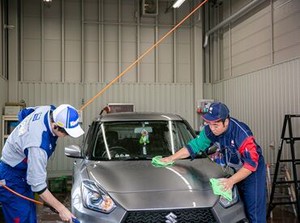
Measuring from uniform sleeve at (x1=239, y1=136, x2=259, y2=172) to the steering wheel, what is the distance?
4.70 ft

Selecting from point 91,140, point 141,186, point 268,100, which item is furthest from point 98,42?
point 141,186

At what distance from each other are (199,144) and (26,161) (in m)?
1.83

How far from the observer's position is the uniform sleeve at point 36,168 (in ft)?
8.59

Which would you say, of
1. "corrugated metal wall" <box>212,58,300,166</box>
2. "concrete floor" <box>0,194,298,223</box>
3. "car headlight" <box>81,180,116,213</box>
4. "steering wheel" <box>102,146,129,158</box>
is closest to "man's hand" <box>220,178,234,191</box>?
"car headlight" <box>81,180,116,213</box>

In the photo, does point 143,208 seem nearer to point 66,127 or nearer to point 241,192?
point 66,127

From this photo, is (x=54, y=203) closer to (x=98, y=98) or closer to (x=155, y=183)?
(x=155, y=183)

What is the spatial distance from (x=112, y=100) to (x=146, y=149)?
615cm

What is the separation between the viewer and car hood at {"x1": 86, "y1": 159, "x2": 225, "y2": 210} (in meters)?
2.96

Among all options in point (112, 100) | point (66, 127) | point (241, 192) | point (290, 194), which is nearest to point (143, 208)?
point (66, 127)

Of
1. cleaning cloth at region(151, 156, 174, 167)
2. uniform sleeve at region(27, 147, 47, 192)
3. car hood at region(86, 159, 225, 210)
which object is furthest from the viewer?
cleaning cloth at region(151, 156, 174, 167)

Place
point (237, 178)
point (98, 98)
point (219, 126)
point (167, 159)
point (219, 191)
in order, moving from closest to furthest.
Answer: point (219, 191), point (237, 178), point (219, 126), point (167, 159), point (98, 98)

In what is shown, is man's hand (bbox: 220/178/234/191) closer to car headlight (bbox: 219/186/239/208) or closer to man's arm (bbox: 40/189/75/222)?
car headlight (bbox: 219/186/239/208)

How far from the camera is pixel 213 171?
3.60 meters

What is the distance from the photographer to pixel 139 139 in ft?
14.4
